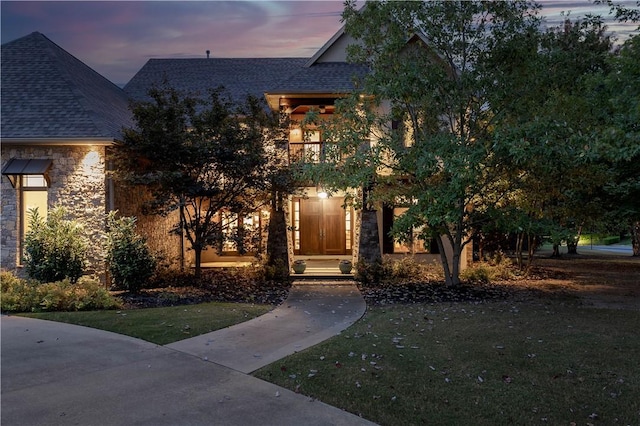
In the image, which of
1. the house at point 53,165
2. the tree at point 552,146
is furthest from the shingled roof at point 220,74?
the tree at point 552,146

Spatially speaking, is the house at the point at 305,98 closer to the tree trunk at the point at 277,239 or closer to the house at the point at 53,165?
the tree trunk at the point at 277,239

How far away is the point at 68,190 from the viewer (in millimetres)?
11781

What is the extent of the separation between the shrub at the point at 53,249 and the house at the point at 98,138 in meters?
0.76

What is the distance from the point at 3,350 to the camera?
20.7 feet

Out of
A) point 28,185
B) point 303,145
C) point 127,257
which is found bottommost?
point 127,257

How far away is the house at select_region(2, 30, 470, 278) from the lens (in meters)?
11.7

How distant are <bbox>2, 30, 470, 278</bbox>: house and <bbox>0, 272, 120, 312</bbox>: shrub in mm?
2109

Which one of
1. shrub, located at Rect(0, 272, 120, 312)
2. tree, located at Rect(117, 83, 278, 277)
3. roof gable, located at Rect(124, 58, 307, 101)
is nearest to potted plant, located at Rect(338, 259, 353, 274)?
tree, located at Rect(117, 83, 278, 277)

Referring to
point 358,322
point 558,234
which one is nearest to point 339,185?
point 358,322

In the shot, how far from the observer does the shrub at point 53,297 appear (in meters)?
9.03

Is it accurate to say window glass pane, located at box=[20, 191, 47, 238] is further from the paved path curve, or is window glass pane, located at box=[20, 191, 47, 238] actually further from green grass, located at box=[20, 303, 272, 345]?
the paved path curve

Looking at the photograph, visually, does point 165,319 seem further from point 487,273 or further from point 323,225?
point 323,225

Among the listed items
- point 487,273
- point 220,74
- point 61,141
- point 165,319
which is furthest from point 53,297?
point 220,74

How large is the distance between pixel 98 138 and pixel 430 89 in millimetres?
8233
